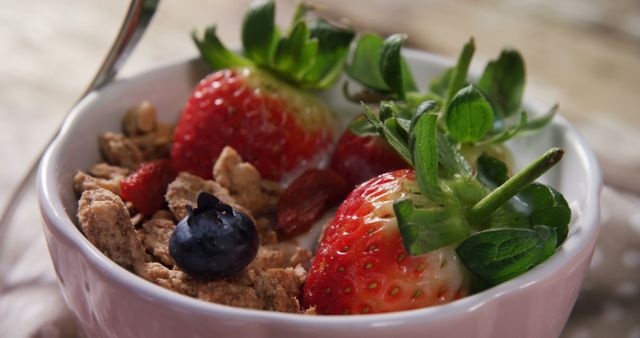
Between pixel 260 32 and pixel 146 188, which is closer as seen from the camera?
pixel 146 188

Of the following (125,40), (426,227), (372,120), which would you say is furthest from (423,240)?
(125,40)

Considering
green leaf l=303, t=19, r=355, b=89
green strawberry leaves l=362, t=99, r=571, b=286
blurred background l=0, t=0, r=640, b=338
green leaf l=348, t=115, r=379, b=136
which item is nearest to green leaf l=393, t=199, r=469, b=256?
green strawberry leaves l=362, t=99, r=571, b=286

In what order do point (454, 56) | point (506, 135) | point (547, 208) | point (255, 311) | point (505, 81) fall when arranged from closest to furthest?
point (255, 311), point (547, 208), point (506, 135), point (505, 81), point (454, 56)

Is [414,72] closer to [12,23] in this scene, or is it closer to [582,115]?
[582,115]

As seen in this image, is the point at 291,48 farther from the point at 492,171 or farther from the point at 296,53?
the point at 492,171

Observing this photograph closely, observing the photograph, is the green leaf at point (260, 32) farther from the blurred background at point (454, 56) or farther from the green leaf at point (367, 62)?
the blurred background at point (454, 56)

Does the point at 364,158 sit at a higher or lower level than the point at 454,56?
higher

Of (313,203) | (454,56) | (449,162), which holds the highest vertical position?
(449,162)
